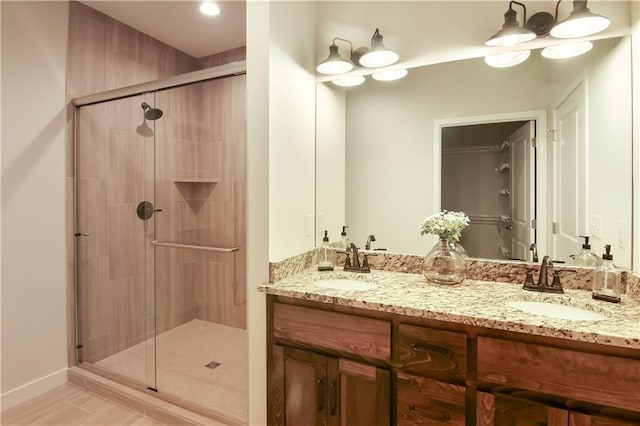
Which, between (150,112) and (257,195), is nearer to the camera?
(257,195)

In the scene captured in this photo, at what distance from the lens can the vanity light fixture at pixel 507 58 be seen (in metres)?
1.60

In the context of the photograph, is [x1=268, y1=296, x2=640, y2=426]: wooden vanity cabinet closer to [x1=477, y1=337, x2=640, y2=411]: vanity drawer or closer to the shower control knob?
[x1=477, y1=337, x2=640, y2=411]: vanity drawer

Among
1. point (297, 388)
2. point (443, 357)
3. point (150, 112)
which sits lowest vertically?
point (297, 388)

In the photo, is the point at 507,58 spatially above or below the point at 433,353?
Result: above

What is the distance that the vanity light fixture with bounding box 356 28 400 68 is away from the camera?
1775 mm

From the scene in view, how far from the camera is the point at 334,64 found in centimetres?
187

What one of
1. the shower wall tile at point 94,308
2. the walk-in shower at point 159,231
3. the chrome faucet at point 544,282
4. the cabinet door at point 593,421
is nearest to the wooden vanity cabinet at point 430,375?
the cabinet door at point 593,421

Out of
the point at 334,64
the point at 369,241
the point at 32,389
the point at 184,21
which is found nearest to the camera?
the point at 334,64

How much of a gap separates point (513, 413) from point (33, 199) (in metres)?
2.87

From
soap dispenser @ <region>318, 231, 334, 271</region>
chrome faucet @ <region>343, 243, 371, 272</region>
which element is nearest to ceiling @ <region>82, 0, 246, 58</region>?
soap dispenser @ <region>318, 231, 334, 271</region>

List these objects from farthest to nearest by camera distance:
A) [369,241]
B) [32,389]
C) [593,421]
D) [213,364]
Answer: [213,364], [32,389], [369,241], [593,421]

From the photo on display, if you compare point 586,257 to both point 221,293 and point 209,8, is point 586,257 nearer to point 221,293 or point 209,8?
point 221,293

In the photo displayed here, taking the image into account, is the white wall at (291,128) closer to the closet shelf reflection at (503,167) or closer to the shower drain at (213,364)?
the closet shelf reflection at (503,167)

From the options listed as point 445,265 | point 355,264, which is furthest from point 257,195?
point 445,265
